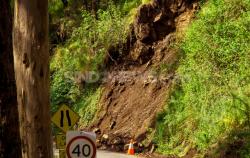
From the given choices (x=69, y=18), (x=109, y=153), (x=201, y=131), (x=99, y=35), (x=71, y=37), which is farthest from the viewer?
(x=69, y=18)

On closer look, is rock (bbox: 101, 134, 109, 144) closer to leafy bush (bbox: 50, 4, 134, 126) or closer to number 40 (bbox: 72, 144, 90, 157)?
leafy bush (bbox: 50, 4, 134, 126)

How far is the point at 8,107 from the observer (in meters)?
8.80

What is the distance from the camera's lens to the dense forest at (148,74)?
880 centimetres

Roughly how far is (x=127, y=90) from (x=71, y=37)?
327 inches

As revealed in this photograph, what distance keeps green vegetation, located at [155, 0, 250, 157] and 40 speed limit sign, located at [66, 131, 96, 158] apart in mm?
6780

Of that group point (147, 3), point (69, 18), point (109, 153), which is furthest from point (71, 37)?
point (109, 153)

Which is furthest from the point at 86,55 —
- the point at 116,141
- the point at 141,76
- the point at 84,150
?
the point at 84,150

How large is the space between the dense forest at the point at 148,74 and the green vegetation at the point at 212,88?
3 centimetres

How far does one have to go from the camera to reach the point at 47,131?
27.1 feet

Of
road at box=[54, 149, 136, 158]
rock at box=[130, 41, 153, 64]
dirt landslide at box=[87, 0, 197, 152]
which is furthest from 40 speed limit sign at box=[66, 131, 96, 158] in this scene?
rock at box=[130, 41, 153, 64]

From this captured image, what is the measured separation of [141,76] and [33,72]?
18050 mm

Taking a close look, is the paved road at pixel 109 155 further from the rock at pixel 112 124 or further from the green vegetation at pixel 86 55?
the green vegetation at pixel 86 55

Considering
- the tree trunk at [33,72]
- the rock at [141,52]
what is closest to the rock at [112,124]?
the rock at [141,52]

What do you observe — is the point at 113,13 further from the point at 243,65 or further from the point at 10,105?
the point at 10,105
